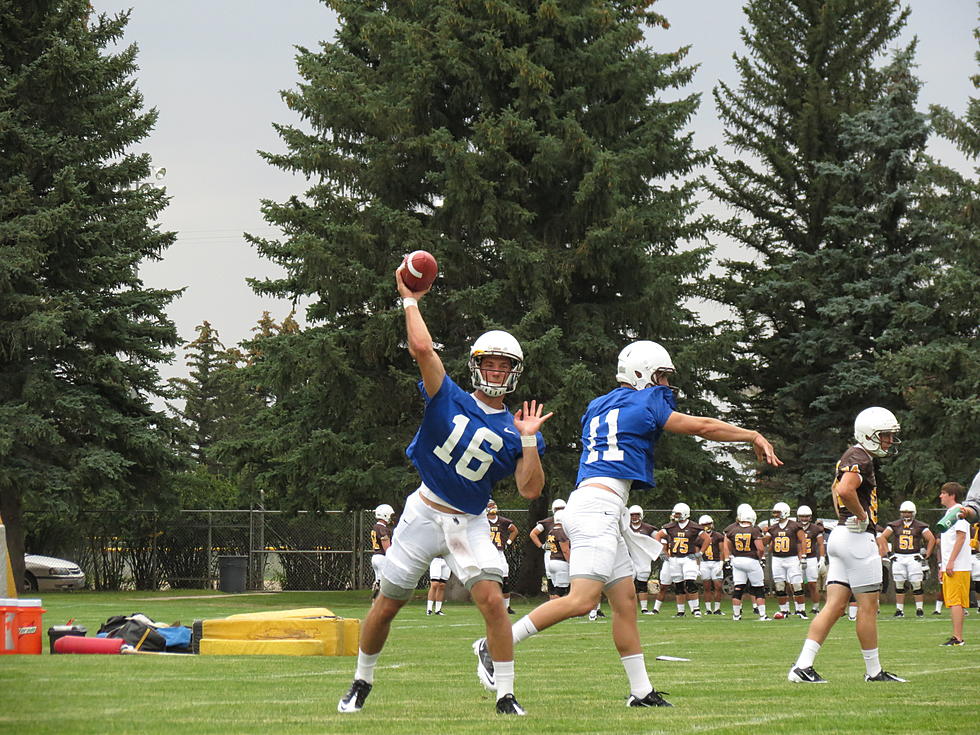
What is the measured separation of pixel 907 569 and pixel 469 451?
22470mm

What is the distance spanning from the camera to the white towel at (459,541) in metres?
8.16

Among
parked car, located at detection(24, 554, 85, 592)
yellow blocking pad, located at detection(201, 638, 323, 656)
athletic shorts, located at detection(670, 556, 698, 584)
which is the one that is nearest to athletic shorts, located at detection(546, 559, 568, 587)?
athletic shorts, located at detection(670, 556, 698, 584)

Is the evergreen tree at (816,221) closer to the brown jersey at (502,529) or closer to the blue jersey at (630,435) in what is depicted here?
the brown jersey at (502,529)

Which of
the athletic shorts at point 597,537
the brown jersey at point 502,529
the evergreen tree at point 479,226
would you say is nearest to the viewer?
the athletic shorts at point 597,537

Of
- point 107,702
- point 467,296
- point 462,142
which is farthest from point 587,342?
point 107,702

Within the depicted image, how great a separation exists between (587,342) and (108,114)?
14.0 metres

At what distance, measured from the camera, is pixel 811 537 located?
28547mm

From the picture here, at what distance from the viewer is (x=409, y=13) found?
38406 millimetres

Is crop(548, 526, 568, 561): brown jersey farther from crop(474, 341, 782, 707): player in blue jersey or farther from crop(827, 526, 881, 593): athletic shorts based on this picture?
crop(474, 341, 782, 707): player in blue jersey

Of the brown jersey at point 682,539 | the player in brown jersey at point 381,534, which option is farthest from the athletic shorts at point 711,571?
the player in brown jersey at point 381,534

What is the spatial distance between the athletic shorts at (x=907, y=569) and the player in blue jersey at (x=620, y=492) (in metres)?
20.6

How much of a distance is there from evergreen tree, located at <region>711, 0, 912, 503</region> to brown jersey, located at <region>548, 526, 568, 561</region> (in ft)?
37.0

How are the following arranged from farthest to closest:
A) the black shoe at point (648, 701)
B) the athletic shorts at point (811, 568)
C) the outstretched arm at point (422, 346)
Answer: the athletic shorts at point (811, 568), the black shoe at point (648, 701), the outstretched arm at point (422, 346)

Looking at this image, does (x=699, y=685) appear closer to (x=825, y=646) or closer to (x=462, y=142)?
A: (x=825, y=646)
